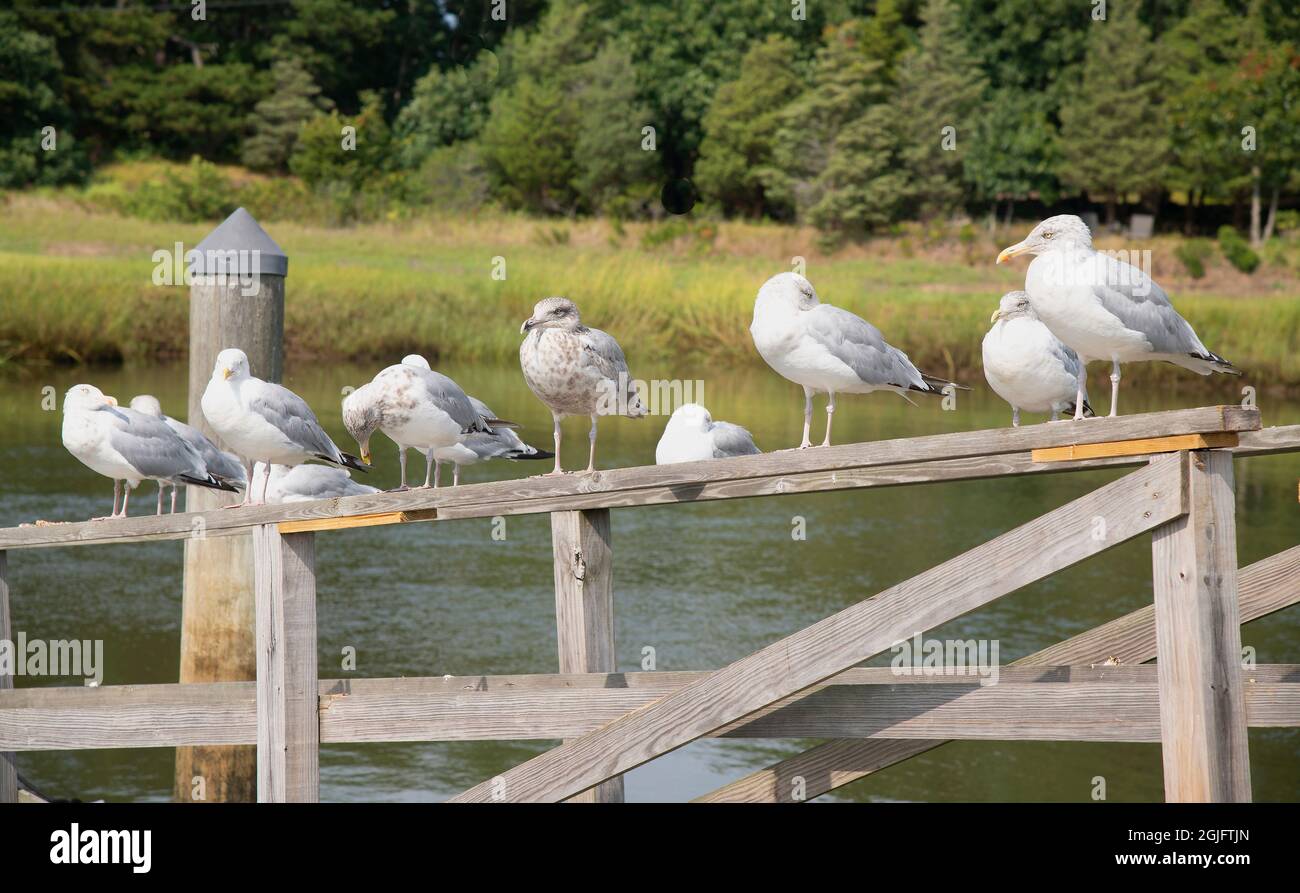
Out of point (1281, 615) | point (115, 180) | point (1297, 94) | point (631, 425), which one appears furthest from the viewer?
point (115, 180)

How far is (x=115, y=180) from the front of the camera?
159 feet

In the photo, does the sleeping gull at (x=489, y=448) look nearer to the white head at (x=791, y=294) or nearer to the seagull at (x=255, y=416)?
the seagull at (x=255, y=416)

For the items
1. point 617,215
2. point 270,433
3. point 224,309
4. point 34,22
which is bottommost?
point 270,433

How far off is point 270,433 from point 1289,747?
733 centimetres

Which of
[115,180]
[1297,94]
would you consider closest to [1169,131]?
[1297,94]

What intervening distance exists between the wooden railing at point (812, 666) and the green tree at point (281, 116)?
45477mm

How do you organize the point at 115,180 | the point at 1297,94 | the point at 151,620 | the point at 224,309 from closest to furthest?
the point at 224,309 < the point at 151,620 < the point at 1297,94 < the point at 115,180

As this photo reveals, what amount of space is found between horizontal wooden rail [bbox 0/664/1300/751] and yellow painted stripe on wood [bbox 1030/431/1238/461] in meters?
0.91

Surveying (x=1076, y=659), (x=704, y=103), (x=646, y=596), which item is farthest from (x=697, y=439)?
(x=704, y=103)

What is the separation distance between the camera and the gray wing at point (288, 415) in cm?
643

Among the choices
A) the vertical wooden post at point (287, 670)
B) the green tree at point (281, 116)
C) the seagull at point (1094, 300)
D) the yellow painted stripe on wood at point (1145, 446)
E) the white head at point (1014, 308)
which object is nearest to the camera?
the yellow painted stripe on wood at point (1145, 446)

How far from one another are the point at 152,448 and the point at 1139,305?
4091mm

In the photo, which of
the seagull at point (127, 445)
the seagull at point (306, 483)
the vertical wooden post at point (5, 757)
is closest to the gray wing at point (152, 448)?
the seagull at point (127, 445)

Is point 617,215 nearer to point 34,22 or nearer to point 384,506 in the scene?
point 34,22
